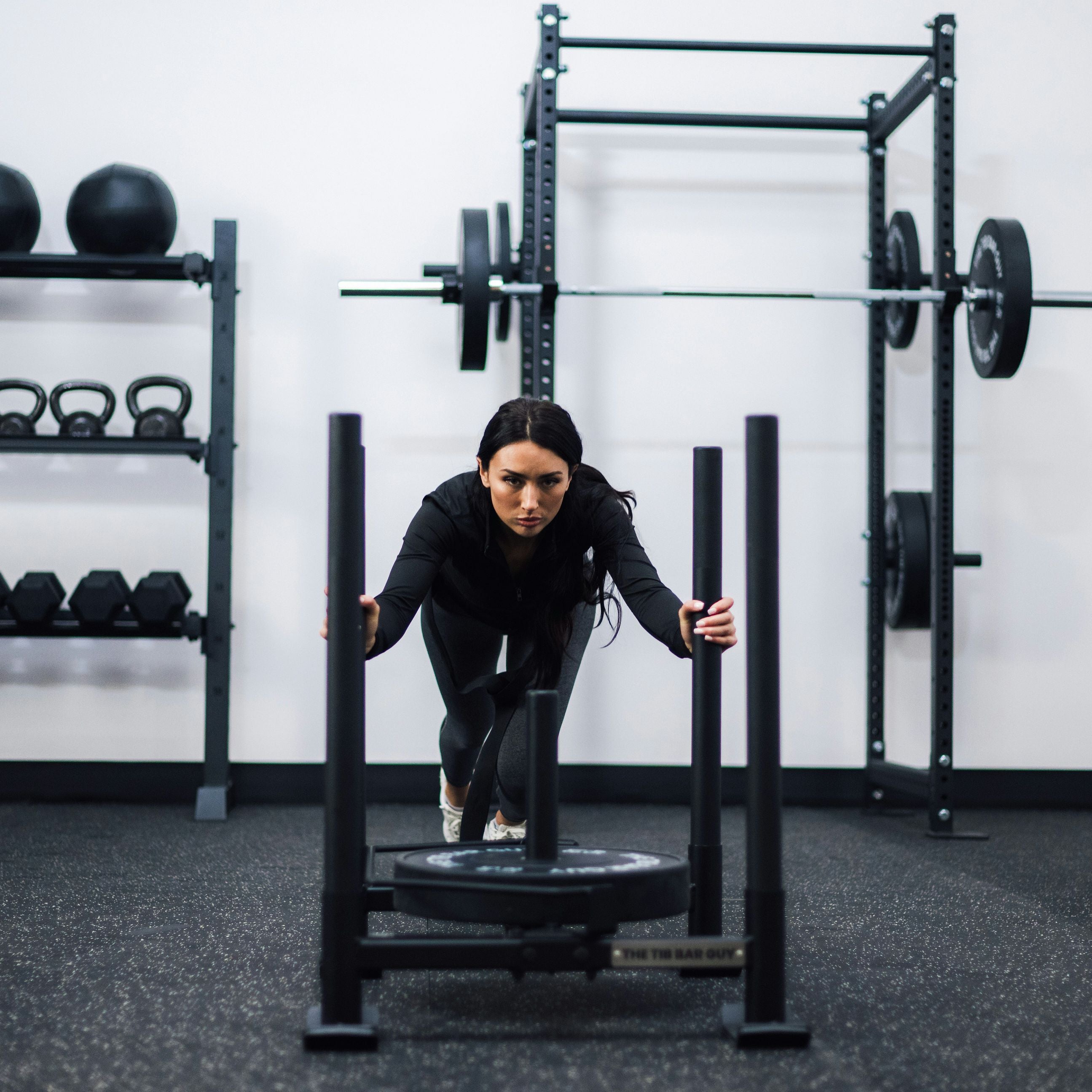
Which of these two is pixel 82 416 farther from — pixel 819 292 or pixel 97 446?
pixel 819 292

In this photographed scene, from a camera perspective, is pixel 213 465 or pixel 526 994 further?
pixel 213 465

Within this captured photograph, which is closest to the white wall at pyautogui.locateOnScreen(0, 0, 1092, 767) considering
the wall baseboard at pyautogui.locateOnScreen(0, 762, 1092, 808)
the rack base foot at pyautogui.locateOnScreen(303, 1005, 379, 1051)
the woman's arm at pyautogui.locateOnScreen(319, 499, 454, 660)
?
the wall baseboard at pyautogui.locateOnScreen(0, 762, 1092, 808)

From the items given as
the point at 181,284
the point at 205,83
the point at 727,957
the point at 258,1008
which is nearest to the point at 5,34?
the point at 205,83

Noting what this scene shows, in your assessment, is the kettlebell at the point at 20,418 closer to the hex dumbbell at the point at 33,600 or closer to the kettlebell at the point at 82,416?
the kettlebell at the point at 82,416

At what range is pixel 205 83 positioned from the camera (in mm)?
3145

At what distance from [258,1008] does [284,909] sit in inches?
21.1

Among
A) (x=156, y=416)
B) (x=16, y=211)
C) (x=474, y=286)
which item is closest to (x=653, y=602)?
(x=474, y=286)

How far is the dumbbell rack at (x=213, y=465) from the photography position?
280 cm

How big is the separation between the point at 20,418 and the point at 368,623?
1919 millimetres

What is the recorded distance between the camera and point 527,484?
166 centimetres

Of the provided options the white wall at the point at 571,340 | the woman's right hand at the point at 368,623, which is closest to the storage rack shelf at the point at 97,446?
the white wall at the point at 571,340

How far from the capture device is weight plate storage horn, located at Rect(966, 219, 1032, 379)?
2514 mm

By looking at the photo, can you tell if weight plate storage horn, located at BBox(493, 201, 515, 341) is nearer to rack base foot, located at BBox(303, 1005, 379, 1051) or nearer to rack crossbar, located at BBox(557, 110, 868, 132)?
rack crossbar, located at BBox(557, 110, 868, 132)

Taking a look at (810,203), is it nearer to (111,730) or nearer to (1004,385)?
(1004,385)
